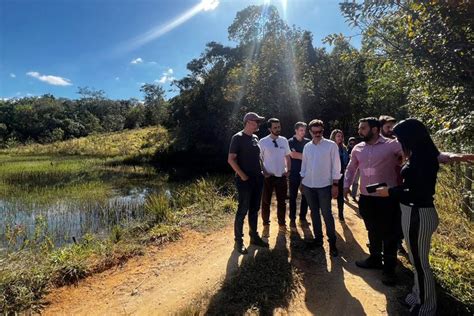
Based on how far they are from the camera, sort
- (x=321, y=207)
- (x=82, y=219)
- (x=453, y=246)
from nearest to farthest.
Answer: (x=321, y=207) → (x=453, y=246) → (x=82, y=219)

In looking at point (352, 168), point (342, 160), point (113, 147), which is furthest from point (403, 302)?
point (113, 147)

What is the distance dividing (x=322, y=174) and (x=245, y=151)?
110 centimetres

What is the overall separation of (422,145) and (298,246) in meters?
2.59

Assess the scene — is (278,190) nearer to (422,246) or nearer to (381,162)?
(381,162)

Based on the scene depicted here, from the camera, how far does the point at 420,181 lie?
2836 mm

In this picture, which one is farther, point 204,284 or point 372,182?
point 204,284

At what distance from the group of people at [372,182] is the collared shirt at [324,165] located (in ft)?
Answer: 0.04

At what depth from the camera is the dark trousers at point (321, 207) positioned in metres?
4.40

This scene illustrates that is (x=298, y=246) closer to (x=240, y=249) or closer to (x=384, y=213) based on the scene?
(x=240, y=249)

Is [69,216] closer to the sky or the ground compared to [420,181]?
closer to the ground

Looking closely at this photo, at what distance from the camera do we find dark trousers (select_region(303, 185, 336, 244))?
4.40m

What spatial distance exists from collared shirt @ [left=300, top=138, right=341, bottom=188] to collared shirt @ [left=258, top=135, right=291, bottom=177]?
0.74 metres

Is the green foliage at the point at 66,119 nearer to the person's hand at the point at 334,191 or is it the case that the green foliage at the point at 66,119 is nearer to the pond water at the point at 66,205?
the pond water at the point at 66,205

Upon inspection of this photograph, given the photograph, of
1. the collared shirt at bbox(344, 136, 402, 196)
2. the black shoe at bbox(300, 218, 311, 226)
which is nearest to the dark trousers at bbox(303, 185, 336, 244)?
the collared shirt at bbox(344, 136, 402, 196)
